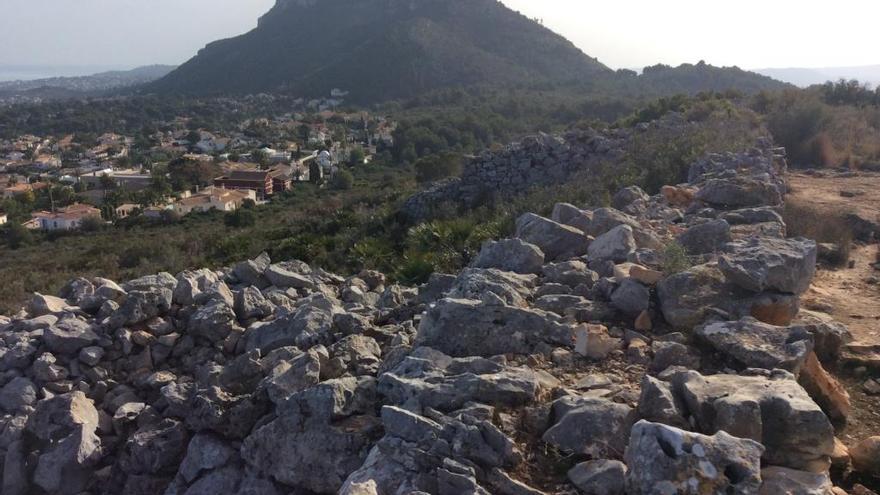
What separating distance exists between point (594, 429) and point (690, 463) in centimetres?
64

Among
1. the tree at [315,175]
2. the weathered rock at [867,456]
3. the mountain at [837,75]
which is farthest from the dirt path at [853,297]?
the tree at [315,175]

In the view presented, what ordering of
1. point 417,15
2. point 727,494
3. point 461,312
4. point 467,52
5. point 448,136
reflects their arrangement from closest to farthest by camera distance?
point 727,494 < point 461,312 < point 448,136 < point 467,52 < point 417,15

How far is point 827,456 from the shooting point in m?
3.00

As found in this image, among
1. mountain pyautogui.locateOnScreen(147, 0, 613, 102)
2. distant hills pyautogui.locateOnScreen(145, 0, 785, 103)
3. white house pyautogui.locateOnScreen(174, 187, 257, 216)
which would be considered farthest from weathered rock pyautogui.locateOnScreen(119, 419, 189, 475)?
mountain pyautogui.locateOnScreen(147, 0, 613, 102)

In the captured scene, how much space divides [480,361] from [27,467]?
3.37 meters

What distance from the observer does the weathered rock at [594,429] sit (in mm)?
3080

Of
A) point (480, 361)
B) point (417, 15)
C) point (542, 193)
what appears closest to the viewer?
point (480, 361)

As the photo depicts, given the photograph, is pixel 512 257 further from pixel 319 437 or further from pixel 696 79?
pixel 696 79

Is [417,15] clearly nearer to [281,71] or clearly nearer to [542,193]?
[281,71]

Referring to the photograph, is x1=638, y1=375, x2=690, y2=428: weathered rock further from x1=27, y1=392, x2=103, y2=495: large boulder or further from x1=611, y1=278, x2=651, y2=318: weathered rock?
x1=27, y1=392, x2=103, y2=495: large boulder

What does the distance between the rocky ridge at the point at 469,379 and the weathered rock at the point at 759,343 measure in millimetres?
14

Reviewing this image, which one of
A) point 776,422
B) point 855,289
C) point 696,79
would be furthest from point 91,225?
point 696,79

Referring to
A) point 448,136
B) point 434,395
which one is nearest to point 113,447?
point 434,395

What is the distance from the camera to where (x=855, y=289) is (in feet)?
20.4
